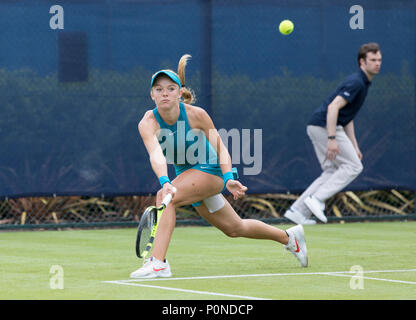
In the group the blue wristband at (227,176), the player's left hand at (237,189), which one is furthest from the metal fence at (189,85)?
the player's left hand at (237,189)

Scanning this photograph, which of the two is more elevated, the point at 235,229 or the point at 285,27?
the point at 285,27

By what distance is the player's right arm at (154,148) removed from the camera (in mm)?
6637

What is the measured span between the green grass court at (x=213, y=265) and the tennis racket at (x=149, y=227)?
22cm

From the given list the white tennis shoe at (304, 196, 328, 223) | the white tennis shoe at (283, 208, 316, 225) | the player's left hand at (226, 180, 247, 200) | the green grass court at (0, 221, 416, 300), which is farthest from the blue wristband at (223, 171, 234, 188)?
the white tennis shoe at (283, 208, 316, 225)

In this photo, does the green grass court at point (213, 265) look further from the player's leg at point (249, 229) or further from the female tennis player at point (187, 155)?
the female tennis player at point (187, 155)

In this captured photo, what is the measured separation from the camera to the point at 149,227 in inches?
260

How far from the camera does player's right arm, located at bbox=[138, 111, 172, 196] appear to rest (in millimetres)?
6637

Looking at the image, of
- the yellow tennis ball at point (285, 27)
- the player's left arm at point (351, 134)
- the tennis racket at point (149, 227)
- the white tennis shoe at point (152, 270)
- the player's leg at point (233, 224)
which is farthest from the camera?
the yellow tennis ball at point (285, 27)

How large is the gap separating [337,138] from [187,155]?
439 centimetres

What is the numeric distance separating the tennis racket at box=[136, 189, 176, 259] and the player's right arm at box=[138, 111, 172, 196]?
4.2 inches

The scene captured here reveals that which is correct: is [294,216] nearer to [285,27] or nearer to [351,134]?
[351,134]

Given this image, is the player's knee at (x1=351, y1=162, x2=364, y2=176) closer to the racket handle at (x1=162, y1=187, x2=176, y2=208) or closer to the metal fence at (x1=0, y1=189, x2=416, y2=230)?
the metal fence at (x1=0, y1=189, x2=416, y2=230)

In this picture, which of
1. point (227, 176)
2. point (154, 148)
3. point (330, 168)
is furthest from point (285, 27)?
point (154, 148)
